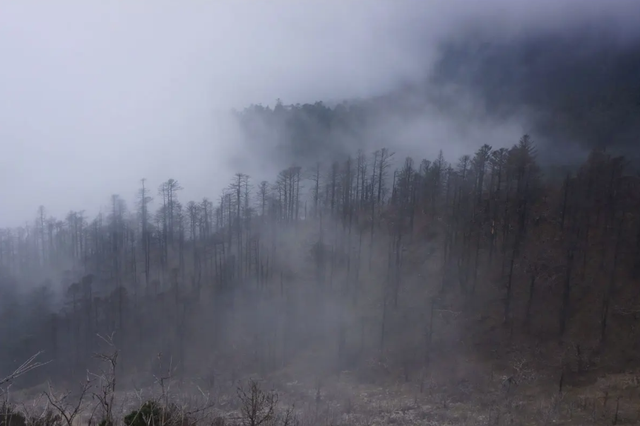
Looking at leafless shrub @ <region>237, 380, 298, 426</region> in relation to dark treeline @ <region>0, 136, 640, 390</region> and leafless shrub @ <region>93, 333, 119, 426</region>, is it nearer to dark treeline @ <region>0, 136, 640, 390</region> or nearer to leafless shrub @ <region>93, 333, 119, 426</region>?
leafless shrub @ <region>93, 333, 119, 426</region>

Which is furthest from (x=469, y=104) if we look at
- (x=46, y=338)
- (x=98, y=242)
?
(x=46, y=338)

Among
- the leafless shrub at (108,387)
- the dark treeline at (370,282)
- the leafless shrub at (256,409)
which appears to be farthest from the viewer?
the dark treeline at (370,282)

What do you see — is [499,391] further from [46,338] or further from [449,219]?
[46,338]

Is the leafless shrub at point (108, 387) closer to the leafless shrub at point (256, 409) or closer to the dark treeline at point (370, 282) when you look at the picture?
the leafless shrub at point (256, 409)

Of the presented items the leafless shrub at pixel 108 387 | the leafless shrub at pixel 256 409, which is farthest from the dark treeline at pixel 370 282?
the leafless shrub at pixel 108 387

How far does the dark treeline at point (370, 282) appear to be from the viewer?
Answer: 31.7 m

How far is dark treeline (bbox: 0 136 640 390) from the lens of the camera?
3173 cm

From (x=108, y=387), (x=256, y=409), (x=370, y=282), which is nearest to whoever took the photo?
(x=108, y=387)

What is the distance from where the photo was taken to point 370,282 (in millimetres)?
39812

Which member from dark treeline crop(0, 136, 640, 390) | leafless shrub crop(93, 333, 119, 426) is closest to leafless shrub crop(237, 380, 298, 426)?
leafless shrub crop(93, 333, 119, 426)

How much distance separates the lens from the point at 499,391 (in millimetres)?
26594

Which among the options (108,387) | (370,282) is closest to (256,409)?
(108,387)

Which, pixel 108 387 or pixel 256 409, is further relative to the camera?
pixel 256 409

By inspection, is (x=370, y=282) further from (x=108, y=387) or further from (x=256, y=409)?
(x=108, y=387)
